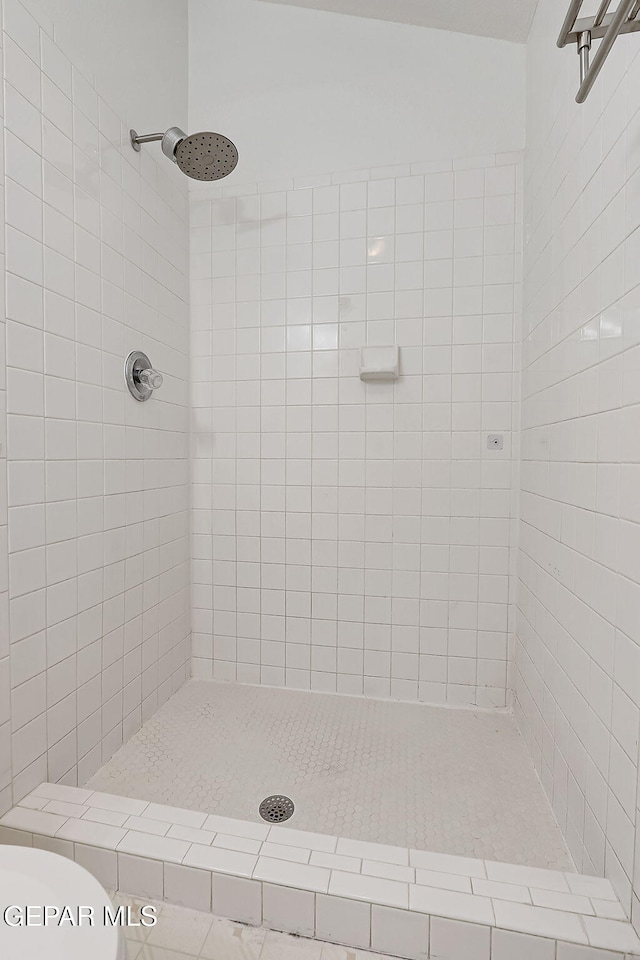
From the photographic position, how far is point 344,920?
100 cm

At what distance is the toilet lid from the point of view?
23.3 inches

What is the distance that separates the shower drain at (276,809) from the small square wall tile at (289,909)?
296mm

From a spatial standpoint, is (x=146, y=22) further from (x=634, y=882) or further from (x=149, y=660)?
(x=634, y=882)

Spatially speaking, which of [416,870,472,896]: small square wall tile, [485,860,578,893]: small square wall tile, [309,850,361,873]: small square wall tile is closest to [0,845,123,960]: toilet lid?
[309,850,361,873]: small square wall tile

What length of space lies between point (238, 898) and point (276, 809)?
0.34m

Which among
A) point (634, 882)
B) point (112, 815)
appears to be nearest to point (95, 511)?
point (112, 815)

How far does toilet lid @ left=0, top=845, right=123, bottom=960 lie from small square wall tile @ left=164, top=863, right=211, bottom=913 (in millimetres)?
447

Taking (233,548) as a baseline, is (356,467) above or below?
above

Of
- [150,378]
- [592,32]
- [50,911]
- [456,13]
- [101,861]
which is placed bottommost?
[101,861]

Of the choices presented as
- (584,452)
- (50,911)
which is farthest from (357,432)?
(50,911)

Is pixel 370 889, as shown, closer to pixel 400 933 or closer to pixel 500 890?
pixel 400 933

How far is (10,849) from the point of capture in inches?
29.2

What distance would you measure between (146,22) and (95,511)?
5.73ft

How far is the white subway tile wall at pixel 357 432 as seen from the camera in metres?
1.89
